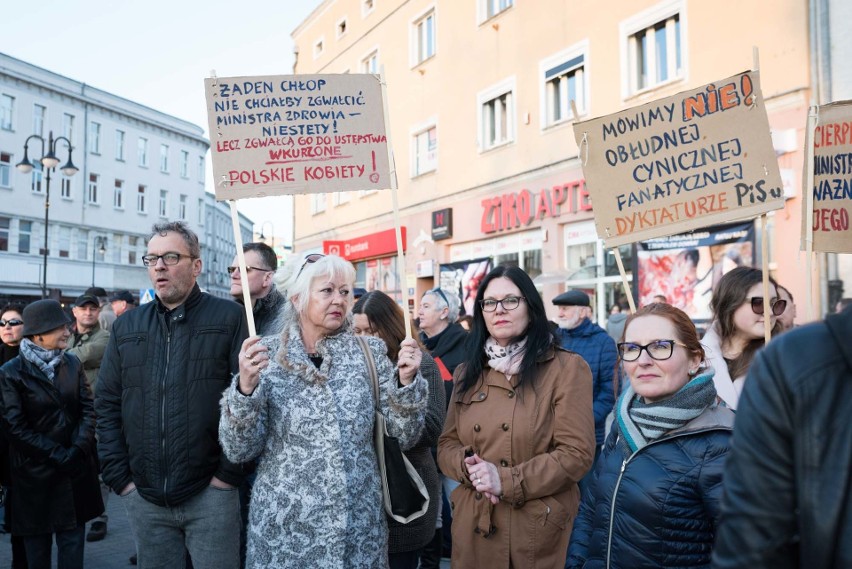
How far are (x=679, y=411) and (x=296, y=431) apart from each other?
4.84 feet

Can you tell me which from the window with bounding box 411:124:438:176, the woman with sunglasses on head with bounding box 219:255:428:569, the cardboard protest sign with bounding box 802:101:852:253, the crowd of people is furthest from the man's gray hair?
the window with bounding box 411:124:438:176

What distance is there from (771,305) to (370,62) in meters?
21.9

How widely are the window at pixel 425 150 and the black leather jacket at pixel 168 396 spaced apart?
1685 cm

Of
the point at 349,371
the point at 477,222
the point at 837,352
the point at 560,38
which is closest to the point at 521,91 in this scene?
the point at 560,38

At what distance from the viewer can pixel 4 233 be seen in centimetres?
3691

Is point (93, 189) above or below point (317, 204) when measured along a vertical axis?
above

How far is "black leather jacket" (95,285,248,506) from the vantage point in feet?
10.6

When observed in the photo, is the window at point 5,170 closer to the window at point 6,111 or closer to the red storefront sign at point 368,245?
Answer: the window at point 6,111

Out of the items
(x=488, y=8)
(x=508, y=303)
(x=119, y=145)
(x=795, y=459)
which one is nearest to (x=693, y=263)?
(x=488, y=8)

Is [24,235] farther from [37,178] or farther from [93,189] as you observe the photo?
[93,189]

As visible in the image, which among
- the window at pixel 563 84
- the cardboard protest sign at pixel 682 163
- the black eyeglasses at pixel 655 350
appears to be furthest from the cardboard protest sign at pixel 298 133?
the window at pixel 563 84

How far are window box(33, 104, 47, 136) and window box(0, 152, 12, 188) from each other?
6.96ft

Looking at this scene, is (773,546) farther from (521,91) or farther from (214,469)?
(521,91)

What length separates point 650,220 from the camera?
12.6 ft
